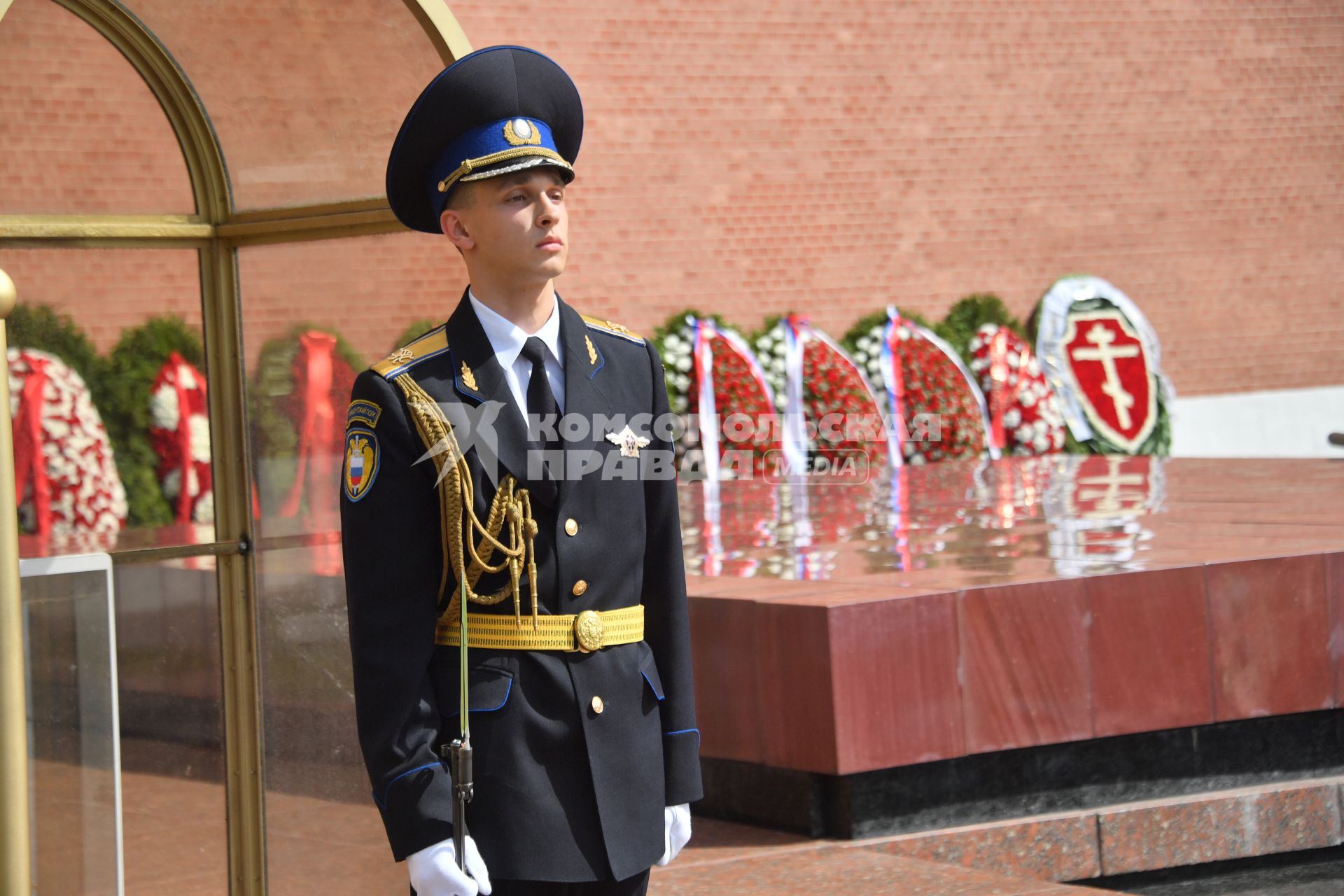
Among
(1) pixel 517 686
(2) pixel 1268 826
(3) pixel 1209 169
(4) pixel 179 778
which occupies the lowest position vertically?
(2) pixel 1268 826

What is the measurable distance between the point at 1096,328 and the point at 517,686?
34.5 feet

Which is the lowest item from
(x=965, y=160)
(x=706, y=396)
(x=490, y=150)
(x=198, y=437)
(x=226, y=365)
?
(x=198, y=437)

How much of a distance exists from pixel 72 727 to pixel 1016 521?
3932 millimetres

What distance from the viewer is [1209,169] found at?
12188mm

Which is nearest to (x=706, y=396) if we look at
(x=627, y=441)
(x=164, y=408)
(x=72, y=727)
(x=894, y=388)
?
(x=894, y=388)

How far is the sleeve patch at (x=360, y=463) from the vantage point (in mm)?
1760

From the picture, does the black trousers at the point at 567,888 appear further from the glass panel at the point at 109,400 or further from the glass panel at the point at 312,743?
the glass panel at the point at 109,400

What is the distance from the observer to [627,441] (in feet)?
6.13

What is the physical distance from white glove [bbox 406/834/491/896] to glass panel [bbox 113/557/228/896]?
112cm

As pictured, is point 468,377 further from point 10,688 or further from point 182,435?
point 182,435

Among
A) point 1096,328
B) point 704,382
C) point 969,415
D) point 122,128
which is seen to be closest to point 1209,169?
point 1096,328

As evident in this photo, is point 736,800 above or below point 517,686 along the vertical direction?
below

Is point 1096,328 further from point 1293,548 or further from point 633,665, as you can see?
point 633,665

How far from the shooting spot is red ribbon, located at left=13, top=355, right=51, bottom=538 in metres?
2.62
